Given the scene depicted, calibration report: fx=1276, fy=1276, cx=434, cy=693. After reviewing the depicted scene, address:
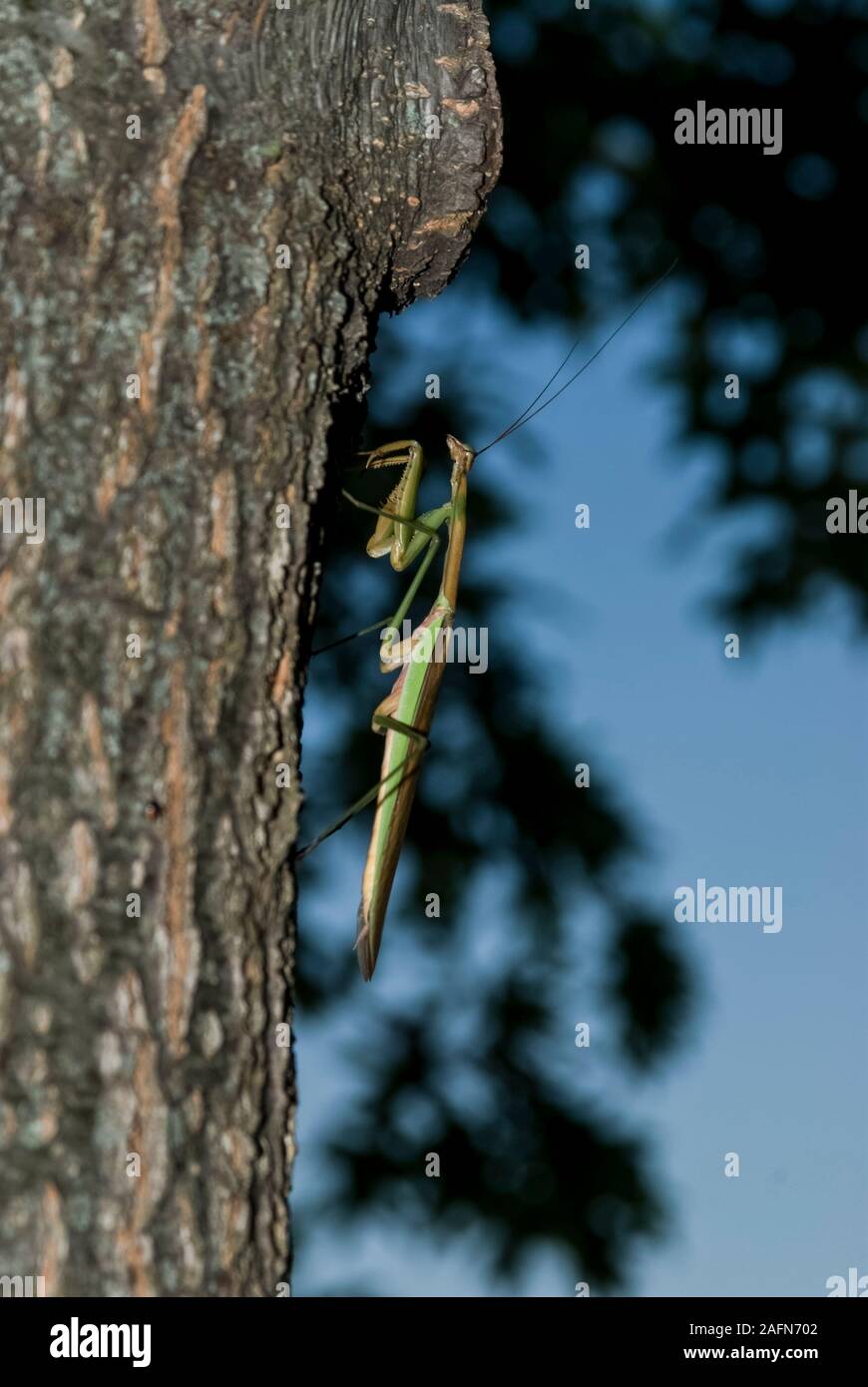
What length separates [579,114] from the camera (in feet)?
8.87

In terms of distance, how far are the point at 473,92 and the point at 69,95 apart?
1.73ft

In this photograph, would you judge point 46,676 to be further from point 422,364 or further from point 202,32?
point 422,364

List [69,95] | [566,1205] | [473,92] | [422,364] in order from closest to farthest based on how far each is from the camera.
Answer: [69,95], [473,92], [566,1205], [422,364]

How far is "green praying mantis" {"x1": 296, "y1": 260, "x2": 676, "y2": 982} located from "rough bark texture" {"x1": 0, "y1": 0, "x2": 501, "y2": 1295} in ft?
2.04
